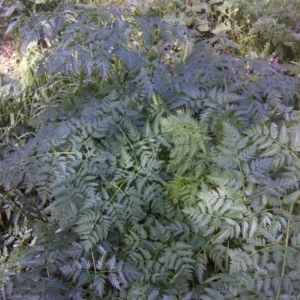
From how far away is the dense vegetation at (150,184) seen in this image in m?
1.62

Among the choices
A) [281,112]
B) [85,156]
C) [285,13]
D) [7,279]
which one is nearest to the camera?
[7,279]

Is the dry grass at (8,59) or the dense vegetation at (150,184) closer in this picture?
the dense vegetation at (150,184)

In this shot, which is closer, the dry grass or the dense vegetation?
the dense vegetation

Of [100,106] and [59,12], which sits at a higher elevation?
[59,12]

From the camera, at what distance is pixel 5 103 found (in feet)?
8.23

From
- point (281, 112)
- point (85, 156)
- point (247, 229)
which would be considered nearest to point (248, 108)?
point (281, 112)

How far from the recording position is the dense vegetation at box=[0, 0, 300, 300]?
1624mm

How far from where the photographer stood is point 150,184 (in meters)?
1.86

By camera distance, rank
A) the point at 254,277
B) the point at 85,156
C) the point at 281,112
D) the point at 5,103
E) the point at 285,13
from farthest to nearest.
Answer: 1. the point at 285,13
2. the point at 5,103
3. the point at 281,112
4. the point at 85,156
5. the point at 254,277

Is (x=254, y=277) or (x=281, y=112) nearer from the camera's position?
(x=254, y=277)

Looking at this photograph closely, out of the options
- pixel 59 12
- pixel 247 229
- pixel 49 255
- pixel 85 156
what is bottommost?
pixel 49 255

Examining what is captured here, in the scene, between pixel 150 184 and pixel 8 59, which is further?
pixel 8 59

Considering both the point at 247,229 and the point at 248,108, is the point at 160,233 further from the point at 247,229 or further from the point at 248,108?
the point at 248,108

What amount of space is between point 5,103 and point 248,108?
1.44 m
